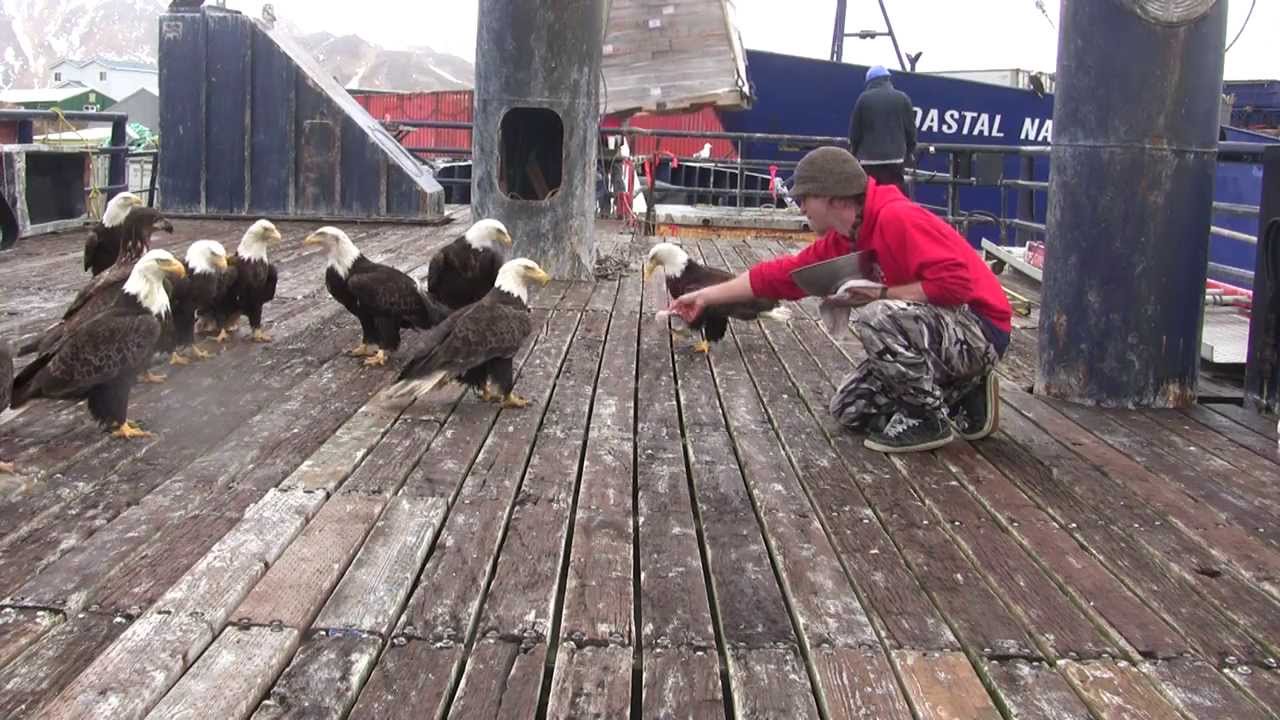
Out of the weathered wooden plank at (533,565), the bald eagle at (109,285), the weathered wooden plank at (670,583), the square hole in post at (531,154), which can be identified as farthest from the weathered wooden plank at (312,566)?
the square hole in post at (531,154)

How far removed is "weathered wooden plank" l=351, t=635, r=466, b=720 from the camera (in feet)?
8.68

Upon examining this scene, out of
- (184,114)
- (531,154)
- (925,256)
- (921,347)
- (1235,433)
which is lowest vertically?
(1235,433)

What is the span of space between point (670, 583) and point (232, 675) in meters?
1.22

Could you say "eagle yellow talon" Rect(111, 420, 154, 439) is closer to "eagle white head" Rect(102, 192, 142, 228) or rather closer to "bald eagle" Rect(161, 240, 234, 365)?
"bald eagle" Rect(161, 240, 234, 365)

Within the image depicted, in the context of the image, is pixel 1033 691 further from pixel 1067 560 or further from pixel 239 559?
pixel 239 559

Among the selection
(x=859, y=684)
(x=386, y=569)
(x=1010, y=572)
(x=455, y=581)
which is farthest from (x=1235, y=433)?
(x=386, y=569)

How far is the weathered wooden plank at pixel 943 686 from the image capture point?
2.74 m

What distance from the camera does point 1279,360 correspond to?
18.6ft

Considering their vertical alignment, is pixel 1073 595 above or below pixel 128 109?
below

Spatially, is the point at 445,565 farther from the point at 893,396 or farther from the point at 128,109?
the point at 128,109

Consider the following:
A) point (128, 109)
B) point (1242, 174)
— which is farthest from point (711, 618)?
point (128, 109)

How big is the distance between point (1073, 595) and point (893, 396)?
1.71m

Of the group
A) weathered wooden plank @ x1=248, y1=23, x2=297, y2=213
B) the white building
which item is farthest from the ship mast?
A: the white building

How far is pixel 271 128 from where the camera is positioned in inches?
568
